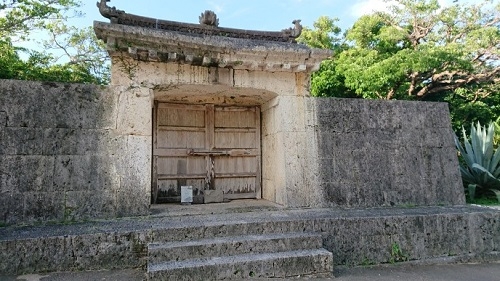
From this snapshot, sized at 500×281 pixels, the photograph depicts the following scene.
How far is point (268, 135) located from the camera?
5.60 m

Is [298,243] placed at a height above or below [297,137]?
below

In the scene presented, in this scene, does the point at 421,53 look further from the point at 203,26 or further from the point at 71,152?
the point at 71,152

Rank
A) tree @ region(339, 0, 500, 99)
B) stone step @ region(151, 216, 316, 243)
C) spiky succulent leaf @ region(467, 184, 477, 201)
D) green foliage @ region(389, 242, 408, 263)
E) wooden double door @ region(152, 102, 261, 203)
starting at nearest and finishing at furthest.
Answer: stone step @ region(151, 216, 316, 243), green foliage @ region(389, 242, 408, 263), wooden double door @ region(152, 102, 261, 203), spiky succulent leaf @ region(467, 184, 477, 201), tree @ region(339, 0, 500, 99)

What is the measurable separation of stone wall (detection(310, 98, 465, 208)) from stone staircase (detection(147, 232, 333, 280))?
5.27 feet

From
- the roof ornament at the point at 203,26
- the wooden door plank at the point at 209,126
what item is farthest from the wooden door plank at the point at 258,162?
the roof ornament at the point at 203,26

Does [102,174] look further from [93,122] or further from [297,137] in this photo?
[297,137]

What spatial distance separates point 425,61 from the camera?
34.9 feet

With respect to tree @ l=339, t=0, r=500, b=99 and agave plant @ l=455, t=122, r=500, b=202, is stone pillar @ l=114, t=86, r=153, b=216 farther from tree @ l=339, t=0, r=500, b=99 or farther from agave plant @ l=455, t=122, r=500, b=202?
tree @ l=339, t=0, r=500, b=99

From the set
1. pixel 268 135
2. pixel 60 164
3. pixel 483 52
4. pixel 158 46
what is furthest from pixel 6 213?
pixel 483 52

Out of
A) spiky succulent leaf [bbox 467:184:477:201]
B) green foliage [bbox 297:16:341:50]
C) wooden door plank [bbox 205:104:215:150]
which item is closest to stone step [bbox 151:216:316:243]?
wooden door plank [bbox 205:104:215:150]

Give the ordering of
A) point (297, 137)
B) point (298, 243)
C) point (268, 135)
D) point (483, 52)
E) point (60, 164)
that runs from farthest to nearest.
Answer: point (483, 52)
point (268, 135)
point (297, 137)
point (60, 164)
point (298, 243)

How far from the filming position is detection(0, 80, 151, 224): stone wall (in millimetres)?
3916

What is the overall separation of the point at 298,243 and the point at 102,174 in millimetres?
2685

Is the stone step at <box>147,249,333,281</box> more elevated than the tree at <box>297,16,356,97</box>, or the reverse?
the tree at <box>297,16,356,97</box>
